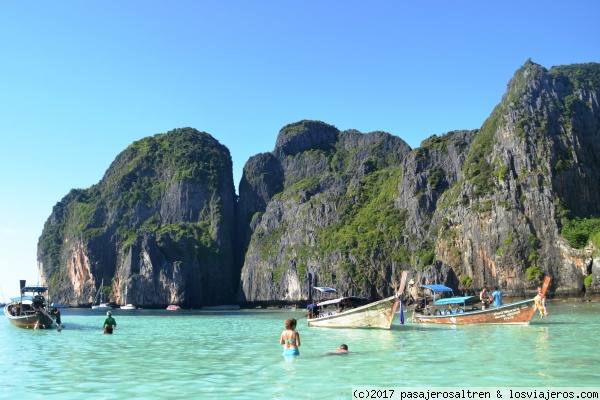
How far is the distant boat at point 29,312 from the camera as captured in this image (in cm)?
3944

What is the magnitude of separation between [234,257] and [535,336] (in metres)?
153

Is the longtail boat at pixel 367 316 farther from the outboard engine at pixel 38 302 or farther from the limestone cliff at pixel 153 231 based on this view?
the limestone cliff at pixel 153 231

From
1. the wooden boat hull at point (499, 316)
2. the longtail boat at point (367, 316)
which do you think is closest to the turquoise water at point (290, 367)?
the longtail boat at point (367, 316)

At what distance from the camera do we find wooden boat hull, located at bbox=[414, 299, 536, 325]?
3275 centimetres

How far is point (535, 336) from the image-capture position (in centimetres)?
2536

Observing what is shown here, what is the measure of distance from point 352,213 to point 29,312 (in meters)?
109

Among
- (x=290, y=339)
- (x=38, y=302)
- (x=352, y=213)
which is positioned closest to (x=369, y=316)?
(x=290, y=339)

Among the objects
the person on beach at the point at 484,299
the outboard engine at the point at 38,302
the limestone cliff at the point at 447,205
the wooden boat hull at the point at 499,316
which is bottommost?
the wooden boat hull at the point at 499,316

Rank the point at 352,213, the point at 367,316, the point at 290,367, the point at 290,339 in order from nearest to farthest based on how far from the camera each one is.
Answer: the point at 290,367 → the point at 290,339 → the point at 367,316 → the point at 352,213

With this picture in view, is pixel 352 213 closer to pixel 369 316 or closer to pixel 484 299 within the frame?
pixel 484 299

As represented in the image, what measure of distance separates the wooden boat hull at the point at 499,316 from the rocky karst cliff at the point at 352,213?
158 feet

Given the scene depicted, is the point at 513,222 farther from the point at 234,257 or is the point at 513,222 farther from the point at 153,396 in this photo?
the point at 234,257

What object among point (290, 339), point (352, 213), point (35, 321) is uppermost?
point (352, 213)

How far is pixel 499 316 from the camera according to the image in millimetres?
33938
